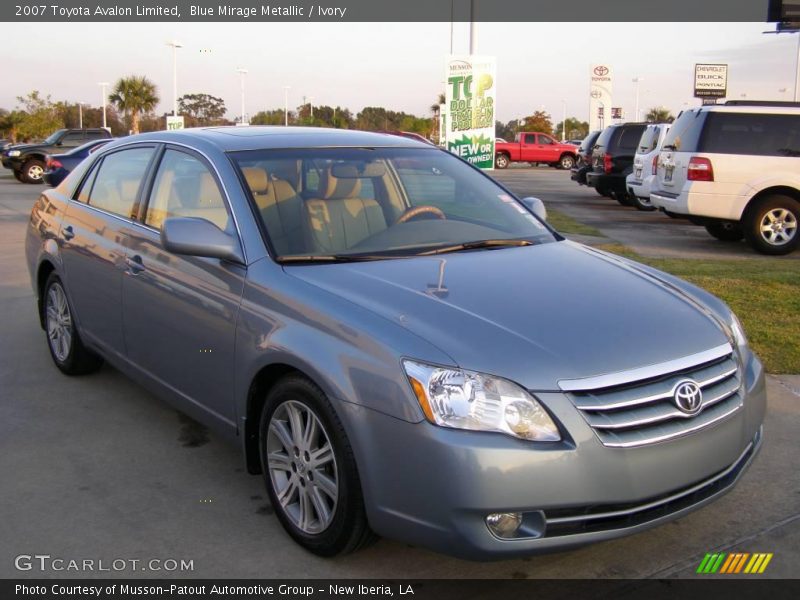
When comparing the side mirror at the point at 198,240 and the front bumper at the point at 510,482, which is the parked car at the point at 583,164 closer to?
the side mirror at the point at 198,240

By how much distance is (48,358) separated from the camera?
6395 mm

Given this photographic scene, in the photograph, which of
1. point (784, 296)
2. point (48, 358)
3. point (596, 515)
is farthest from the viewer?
point (784, 296)

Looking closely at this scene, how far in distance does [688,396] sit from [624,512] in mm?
481

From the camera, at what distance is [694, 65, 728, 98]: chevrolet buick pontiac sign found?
1156 inches

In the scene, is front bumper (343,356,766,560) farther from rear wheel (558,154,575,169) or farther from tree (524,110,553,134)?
tree (524,110,553,134)

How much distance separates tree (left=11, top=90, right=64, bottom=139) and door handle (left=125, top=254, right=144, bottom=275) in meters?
54.5

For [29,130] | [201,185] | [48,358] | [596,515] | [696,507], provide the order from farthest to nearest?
[29,130], [48,358], [201,185], [696,507], [596,515]

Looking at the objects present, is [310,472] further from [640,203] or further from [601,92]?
[601,92]

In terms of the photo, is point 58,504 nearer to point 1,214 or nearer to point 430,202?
point 430,202

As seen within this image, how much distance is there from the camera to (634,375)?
9.86 ft

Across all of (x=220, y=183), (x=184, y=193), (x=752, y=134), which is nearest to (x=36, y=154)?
(x=752, y=134)
